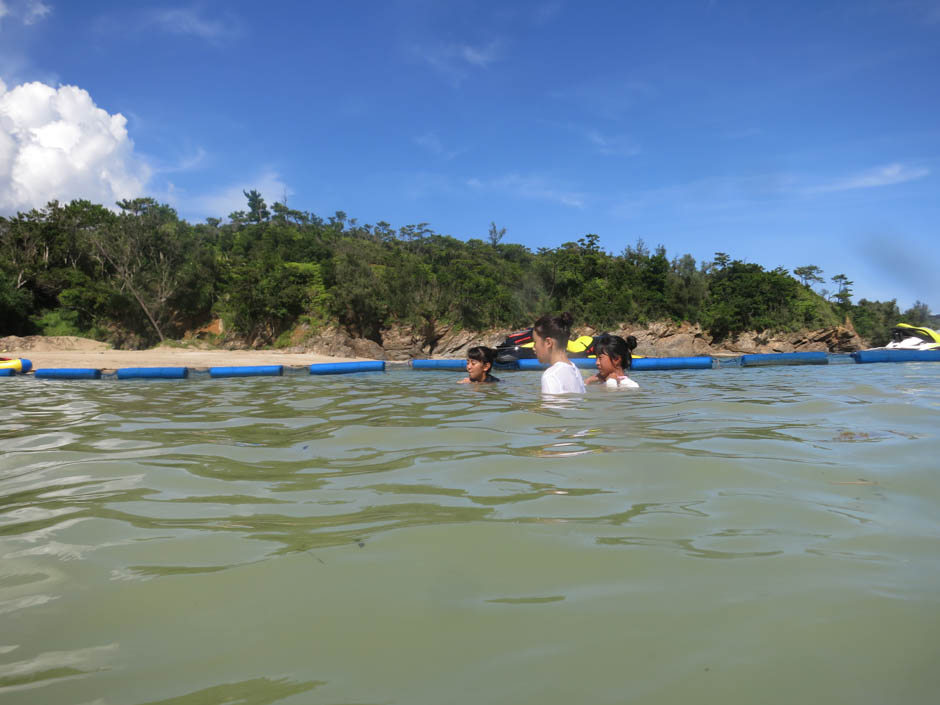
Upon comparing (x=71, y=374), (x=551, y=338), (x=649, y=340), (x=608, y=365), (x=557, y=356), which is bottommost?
(x=71, y=374)

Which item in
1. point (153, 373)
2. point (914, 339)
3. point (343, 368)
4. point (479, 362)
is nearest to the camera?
point (479, 362)

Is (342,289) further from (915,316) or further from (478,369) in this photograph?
(915,316)

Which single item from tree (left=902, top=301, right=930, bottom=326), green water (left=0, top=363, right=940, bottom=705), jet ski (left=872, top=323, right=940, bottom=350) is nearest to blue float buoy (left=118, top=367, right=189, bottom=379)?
green water (left=0, top=363, right=940, bottom=705)

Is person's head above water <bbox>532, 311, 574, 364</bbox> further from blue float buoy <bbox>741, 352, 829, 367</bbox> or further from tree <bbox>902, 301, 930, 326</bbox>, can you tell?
tree <bbox>902, 301, 930, 326</bbox>

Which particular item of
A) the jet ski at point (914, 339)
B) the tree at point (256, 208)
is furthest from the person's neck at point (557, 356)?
the tree at point (256, 208)

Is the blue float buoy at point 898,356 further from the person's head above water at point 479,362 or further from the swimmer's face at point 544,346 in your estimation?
the swimmer's face at point 544,346

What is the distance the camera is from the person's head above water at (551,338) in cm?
515

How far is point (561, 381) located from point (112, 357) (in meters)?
18.2

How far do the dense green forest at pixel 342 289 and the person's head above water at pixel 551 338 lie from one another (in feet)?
70.7

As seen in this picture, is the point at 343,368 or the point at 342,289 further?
the point at 342,289

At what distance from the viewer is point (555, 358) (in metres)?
5.23

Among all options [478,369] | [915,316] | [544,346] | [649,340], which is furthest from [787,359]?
[915,316]

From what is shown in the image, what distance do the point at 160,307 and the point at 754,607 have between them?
31.7 meters

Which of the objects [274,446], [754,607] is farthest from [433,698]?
[274,446]
